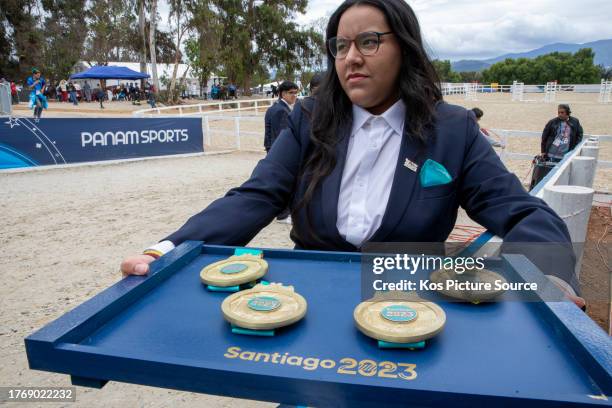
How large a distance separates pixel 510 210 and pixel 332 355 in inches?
30.5

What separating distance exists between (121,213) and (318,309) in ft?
20.2

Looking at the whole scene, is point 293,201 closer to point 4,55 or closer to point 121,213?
point 121,213

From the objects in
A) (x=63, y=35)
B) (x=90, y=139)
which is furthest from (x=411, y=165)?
(x=63, y=35)

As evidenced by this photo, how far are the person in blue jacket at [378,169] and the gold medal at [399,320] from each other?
445mm

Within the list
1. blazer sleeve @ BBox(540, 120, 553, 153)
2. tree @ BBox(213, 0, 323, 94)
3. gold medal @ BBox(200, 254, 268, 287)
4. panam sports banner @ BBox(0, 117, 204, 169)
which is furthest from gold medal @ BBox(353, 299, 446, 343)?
tree @ BBox(213, 0, 323, 94)

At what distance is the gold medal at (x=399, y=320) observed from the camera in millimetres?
849

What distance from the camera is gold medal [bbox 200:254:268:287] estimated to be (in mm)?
1116

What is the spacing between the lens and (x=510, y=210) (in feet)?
4.37

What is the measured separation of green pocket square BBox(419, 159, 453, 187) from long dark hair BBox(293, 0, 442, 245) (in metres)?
0.09

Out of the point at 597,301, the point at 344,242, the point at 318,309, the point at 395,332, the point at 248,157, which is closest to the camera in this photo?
the point at 395,332

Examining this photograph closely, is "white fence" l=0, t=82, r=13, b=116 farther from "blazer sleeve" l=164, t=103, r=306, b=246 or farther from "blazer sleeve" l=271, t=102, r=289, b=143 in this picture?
"blazer sleeve" l=164, t=103, r=306, b=246

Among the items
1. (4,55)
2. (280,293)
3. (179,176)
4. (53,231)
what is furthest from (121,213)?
(4,55)

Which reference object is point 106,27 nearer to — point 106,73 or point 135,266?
point 106,73

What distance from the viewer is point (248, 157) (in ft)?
40.2
